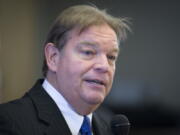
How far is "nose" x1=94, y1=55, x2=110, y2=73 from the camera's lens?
1407 millimetres

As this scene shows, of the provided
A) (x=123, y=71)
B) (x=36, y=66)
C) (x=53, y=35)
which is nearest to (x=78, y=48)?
(x=53, y=35)

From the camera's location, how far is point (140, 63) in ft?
11.2

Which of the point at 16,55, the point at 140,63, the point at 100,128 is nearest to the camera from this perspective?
the point at 100,128

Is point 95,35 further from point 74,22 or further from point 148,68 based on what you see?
point 148,68

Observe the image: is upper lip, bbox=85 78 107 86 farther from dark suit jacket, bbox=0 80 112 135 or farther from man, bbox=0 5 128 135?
dark suit jacket, bbox=0 80 112 135

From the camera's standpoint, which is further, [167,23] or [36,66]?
[36,66]

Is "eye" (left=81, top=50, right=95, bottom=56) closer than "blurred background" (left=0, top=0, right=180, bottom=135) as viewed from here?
Yes

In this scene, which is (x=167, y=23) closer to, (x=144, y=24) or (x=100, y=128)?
(x=144, y=24)

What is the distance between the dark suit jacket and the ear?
9 centimetres

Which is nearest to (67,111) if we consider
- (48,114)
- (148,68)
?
(48,114)

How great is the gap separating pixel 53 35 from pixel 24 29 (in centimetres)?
227

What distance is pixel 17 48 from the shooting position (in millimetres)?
3658

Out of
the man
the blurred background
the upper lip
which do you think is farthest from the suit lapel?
the blurred background

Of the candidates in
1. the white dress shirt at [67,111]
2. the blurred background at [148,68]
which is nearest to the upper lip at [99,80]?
the white dress shirt at [67,111]
